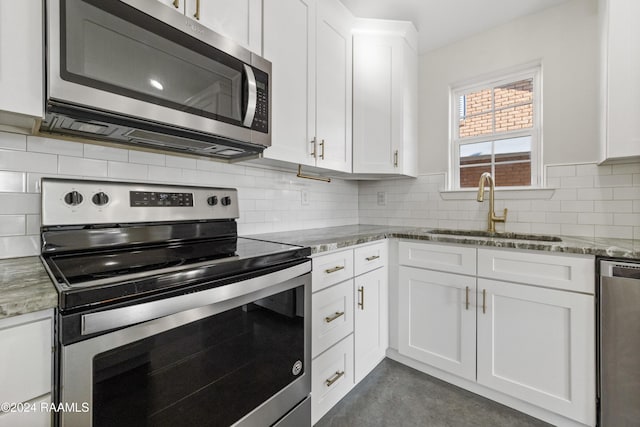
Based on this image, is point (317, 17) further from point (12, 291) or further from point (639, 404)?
point (639, 404)

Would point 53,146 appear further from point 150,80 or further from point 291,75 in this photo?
point 291,75

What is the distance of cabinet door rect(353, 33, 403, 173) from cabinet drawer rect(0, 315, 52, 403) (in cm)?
181

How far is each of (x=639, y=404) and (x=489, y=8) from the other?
2.37m

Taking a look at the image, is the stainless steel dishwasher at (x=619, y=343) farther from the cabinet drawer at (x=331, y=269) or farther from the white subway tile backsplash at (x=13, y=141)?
the white subway tile backsplash at (x=13, y=141)

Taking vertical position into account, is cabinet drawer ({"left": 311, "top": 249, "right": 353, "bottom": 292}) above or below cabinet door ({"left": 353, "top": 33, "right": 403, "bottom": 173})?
below

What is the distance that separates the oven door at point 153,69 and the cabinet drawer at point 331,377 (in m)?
1.14

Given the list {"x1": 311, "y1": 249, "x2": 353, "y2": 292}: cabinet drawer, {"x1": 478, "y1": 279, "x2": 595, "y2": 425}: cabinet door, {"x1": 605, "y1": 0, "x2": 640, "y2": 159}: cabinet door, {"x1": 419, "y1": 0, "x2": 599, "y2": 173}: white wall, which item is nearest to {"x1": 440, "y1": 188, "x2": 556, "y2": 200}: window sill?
{"x1": 419, "y1": 0, "x2": 599, "y2": 173}: white wall

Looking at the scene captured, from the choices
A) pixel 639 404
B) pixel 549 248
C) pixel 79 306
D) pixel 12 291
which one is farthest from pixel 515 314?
pixel 12 291

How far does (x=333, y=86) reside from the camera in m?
1.89

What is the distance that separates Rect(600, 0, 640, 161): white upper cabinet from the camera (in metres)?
1.42

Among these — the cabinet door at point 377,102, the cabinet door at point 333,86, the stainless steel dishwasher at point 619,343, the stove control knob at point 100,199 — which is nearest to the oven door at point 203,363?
the stove control knob at point 100,199

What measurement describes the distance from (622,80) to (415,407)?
2060mm

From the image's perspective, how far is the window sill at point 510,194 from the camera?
1.92 meters

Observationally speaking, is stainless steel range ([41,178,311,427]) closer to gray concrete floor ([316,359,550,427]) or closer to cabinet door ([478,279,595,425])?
gray concrete floor ([316,359,550,427])
